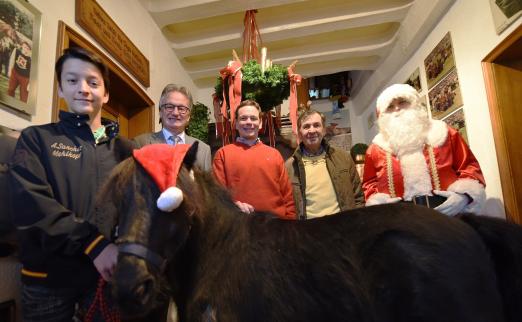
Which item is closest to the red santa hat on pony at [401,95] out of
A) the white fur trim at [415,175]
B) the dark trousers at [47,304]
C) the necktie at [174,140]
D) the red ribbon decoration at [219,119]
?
the white fur trim at [415,175]

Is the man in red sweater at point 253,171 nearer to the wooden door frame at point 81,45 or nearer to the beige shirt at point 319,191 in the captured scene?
the beige shirt at point 319,191

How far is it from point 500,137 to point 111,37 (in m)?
3.21

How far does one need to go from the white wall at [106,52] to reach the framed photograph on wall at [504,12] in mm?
3012

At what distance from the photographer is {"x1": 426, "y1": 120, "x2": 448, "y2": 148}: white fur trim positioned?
78.9 inches

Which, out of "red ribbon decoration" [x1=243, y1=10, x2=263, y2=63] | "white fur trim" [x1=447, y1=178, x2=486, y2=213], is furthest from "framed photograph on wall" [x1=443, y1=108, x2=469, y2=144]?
"red ribbon decoration" [x1=243, y1=10, x2=263, y2=63]

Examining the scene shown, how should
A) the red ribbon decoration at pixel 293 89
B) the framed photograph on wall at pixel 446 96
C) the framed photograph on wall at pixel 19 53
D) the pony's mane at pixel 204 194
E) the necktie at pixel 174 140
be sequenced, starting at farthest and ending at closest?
the framed photograph on wall at pixel 446 96
the red ribbon decoration at pixel 293 89
the necktie at pixel 174 140
the framed photograph on wall at pixel 19 53
the pony's mane at pixel 204 194

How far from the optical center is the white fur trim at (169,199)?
0.89 m

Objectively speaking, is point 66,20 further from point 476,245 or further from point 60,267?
point 476,245

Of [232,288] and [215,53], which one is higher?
[215,53]

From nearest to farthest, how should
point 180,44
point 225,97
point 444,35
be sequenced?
point 225,97 → point 444,35 → point 180,44

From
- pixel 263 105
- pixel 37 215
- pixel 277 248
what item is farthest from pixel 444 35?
pixel 37 215

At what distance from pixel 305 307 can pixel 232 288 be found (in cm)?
21

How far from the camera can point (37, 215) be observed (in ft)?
3.42

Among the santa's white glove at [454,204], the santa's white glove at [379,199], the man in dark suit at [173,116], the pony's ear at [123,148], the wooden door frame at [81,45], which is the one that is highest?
the wooden door frame at [81,45]
